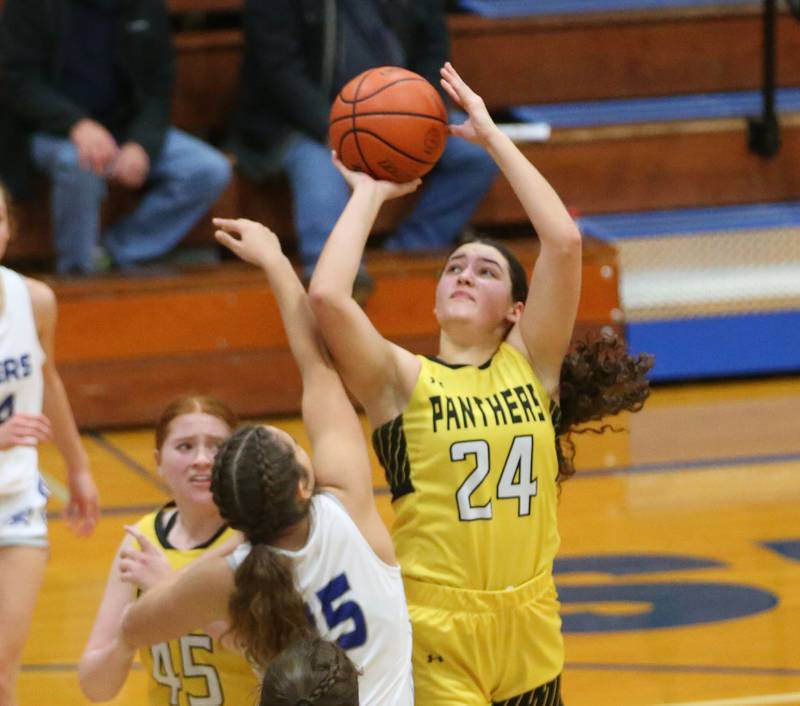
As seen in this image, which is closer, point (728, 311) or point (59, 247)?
point (59, 247)

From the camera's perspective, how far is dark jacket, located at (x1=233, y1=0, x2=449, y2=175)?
815 cm

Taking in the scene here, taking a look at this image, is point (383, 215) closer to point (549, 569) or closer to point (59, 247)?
point (59, 247)

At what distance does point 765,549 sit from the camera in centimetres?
610

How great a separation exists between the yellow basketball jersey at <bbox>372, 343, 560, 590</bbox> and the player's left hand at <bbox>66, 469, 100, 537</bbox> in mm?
1117

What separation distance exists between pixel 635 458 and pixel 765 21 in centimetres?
→ 295

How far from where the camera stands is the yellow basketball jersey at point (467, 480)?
3660 mm

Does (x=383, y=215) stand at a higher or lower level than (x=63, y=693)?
higher

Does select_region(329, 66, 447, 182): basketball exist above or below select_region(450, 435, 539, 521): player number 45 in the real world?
above

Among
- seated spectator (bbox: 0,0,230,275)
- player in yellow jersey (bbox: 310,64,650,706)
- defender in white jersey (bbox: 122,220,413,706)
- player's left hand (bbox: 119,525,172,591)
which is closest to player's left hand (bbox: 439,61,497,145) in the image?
player in yellow jersey (bbox: 310,64,650,706)

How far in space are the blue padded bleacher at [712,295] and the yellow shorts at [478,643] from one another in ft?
16.1

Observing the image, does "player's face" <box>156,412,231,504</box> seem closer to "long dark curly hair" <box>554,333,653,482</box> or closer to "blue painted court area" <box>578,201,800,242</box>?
"long dark curly hair" <box>554,333,653,482</box>

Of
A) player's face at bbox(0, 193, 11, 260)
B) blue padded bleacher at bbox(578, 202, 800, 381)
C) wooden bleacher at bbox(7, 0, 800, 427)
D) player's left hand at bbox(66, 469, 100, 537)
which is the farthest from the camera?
blue padded bleacher at bbox(578, 202, 800, 381)

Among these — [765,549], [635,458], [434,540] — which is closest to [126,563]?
[434,540]

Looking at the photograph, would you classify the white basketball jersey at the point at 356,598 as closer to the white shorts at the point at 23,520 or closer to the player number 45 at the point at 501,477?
the player number 45 at the point at 501,477
